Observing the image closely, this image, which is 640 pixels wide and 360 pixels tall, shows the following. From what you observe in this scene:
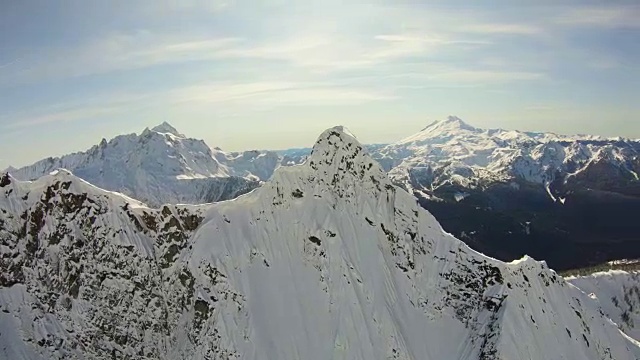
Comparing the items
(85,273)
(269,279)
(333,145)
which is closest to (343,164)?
(333,145)

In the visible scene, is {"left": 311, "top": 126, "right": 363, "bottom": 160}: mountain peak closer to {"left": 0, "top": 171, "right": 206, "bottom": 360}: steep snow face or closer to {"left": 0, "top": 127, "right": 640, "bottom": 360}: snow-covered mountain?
{"left": 0, "top": 127, "right": 640, "bottom": 360}: snow-covered mountain

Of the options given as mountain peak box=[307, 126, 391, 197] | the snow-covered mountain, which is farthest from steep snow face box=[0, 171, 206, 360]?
mountain peak box=[307, 126, 391, 197]

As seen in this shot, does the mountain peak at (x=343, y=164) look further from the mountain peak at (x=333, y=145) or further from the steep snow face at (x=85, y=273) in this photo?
the steep snow face at (x=85, y=273)

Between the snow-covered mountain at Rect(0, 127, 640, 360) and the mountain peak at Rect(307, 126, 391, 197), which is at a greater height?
the mountain peak at Rect(307, 126, 391, 197)

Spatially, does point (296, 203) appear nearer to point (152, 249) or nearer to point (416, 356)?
point (152, 249)

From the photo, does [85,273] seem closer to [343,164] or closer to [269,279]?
[269,279]

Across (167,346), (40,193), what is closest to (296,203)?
(167,346)

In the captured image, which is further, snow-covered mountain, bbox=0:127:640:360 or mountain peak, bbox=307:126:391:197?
mountain peak, bbox=307:126:391:197

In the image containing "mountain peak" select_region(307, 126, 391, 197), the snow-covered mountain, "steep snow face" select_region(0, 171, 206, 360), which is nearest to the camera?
"steep snow face" select_region(0, 171, 206, 360)

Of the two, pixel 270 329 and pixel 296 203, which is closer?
pixel 270 329
